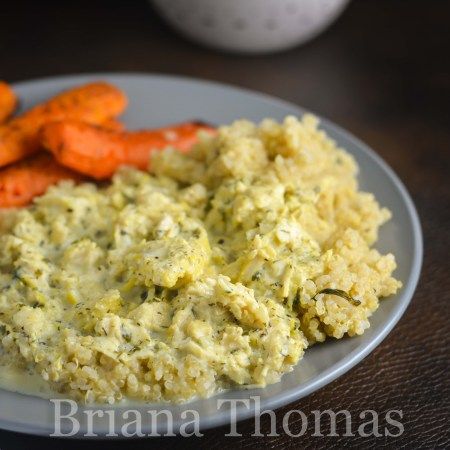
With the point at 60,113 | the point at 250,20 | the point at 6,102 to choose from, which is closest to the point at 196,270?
the point at 60,113

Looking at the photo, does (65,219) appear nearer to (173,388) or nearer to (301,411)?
(173,388)

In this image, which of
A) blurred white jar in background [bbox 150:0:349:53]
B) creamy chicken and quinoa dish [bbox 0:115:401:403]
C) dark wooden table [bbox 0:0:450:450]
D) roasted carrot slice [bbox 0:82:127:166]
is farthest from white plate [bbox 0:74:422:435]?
blurred white jar in background [bbox 150:0:349:53]

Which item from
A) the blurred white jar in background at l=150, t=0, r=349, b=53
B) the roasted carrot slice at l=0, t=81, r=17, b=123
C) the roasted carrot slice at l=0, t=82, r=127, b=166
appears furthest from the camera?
the blurred white jar in background at l=150, t=0, r=349, b=53

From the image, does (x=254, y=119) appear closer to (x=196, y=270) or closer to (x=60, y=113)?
(x=60, y=113)

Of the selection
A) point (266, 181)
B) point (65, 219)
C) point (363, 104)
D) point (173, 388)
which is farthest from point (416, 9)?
point (173, 388)

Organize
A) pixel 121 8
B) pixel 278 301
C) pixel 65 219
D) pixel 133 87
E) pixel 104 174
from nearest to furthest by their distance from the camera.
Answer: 1. pixel 278 301
2. pixel 65 219
3. pixel 104 174
4. pixel 133 87
5. pixel 121 8

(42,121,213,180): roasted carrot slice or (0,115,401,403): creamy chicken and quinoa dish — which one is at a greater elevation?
(42,121,213,180): roasted carrot slice

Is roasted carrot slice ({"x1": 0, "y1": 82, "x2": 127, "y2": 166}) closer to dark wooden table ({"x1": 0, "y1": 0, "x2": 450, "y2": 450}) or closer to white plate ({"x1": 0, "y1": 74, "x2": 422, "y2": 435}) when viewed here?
white plate ({"x1": 0, "y1": 74, "x2": 422, "y2": 435})
